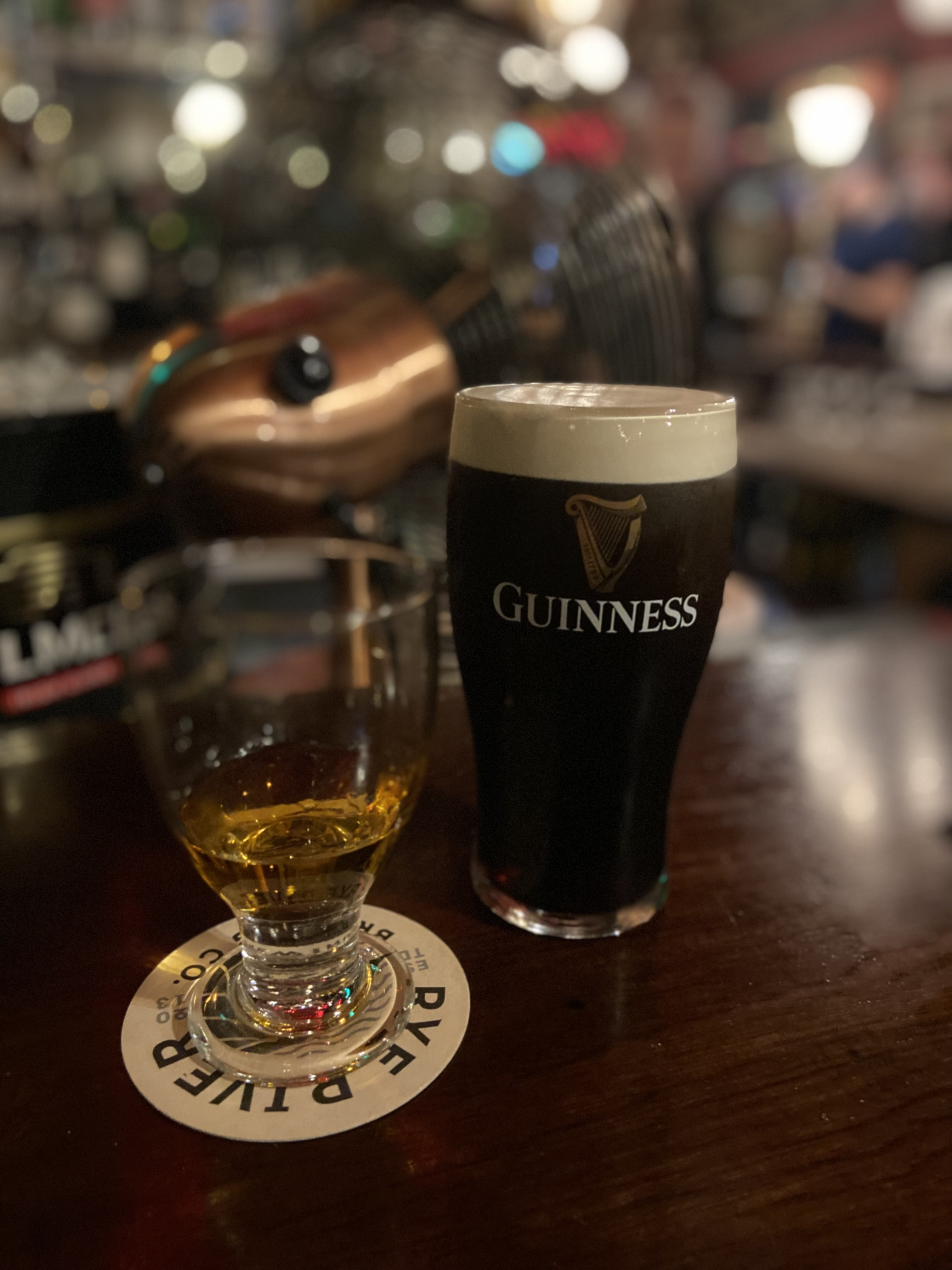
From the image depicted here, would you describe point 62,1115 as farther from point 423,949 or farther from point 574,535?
point 574,535

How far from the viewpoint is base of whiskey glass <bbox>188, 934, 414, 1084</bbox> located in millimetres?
429

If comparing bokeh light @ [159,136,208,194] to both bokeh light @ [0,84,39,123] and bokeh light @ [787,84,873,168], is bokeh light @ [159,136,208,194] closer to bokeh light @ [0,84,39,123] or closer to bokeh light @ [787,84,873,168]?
bokeh light @ [0,84,39,123]

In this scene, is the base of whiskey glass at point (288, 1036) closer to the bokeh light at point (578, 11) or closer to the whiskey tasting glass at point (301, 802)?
the whiskey tasting glass at point (301, 802)

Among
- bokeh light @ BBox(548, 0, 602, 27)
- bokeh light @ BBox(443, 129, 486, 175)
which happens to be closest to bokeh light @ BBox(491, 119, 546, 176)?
bokeh light @ BBox(443, 129, 486, 175)

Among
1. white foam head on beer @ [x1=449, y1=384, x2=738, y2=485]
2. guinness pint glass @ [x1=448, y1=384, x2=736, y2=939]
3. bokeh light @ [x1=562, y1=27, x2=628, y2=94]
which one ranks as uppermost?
bokeh light @ [x1=562, y1=27, x2=628, y2=94]

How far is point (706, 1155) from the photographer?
401mm

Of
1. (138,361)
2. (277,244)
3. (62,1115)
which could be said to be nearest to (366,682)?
(62,1115)

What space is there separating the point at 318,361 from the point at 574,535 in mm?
328

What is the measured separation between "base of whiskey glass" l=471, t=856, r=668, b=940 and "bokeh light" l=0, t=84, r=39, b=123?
3.17 m

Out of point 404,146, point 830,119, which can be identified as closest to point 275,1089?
point 404,146

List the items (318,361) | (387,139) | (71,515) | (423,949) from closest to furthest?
(423,949), (318,361), (71,515), (387,139)

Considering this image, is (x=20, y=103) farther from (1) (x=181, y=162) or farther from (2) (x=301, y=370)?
(2) (x=301, y=370)

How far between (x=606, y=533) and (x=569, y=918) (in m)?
0.21

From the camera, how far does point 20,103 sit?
9.55ft
